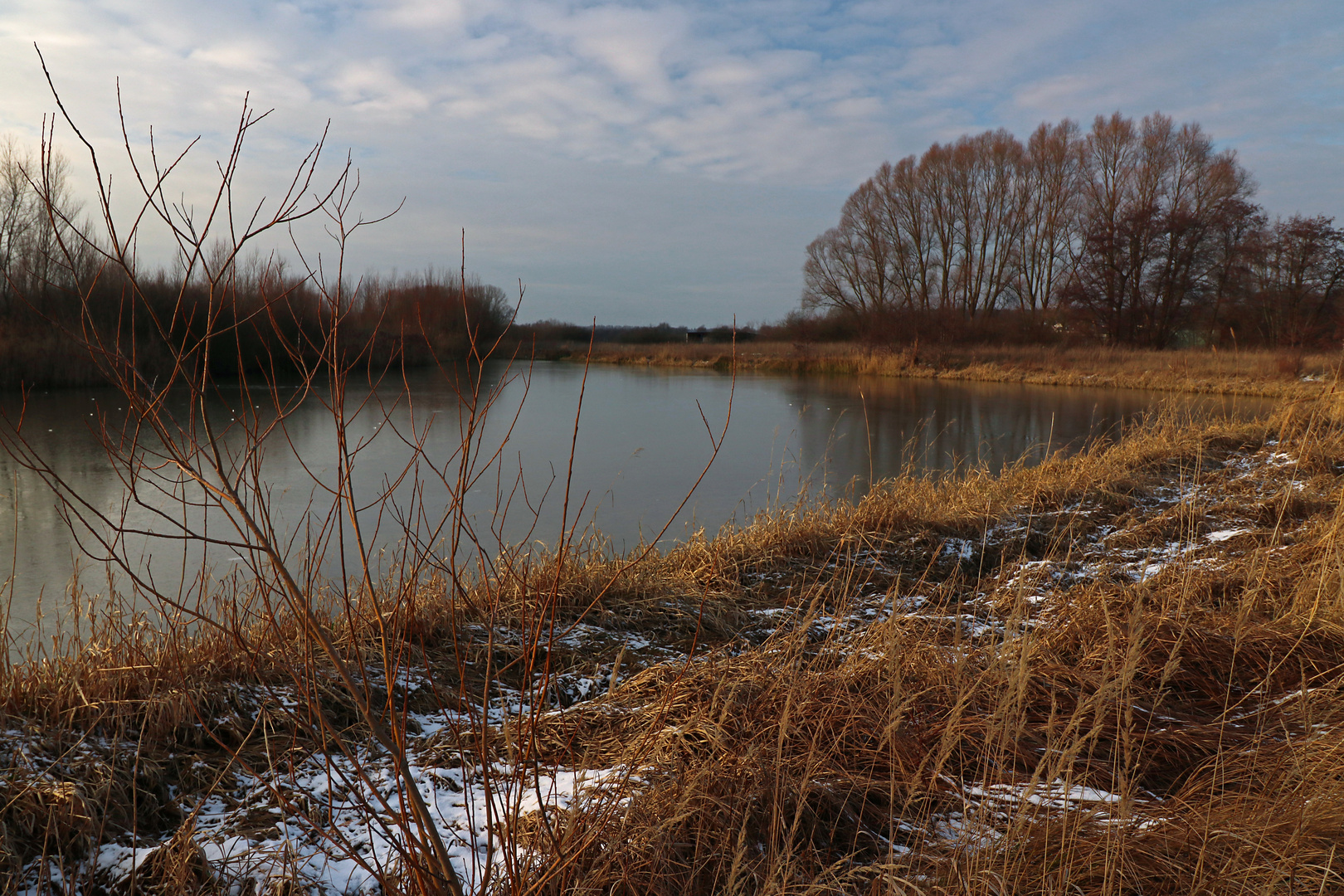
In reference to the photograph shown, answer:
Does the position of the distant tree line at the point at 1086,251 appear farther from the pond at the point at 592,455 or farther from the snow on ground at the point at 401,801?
the snow on ground at the point at 401,801

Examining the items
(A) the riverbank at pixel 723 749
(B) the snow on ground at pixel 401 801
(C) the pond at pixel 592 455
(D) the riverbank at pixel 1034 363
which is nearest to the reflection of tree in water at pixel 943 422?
(C) the pond at pixel 592 455

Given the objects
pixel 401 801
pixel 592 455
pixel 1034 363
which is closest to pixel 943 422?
pixel 592 455

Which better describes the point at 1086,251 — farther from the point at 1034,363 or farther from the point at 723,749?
the point at 723,749

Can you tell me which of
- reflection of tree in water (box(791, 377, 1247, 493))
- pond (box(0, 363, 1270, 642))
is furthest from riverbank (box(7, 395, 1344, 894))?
reflection of tree in water (box(791, 377, 1247, 493))

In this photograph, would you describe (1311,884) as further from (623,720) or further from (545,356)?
(545,356)

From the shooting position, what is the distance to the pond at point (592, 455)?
4.31 meters

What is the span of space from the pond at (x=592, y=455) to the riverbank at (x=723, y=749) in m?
0.44

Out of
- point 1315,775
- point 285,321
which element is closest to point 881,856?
point 1315,775

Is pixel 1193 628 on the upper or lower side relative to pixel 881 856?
upper

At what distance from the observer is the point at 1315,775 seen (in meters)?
1.59

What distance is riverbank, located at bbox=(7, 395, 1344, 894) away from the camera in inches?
53.3

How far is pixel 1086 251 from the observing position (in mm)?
25406

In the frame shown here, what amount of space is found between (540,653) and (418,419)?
901 cm

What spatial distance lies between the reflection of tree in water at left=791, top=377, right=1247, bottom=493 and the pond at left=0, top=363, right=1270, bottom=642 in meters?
0.06
